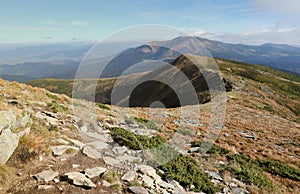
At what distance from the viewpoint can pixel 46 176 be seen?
8.97 metres

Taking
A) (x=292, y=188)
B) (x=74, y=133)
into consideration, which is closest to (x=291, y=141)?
(x=292, y=188)

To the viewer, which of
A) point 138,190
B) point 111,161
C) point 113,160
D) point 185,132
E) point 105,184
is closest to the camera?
point 138,190

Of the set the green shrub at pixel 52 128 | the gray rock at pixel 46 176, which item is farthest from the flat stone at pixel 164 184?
the green shrub at pixel 52 128

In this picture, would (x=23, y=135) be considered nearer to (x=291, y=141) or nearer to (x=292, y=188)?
(x=292, y=188)

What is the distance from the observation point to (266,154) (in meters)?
18.0

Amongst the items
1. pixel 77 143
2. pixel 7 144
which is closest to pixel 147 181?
pixel 77 143

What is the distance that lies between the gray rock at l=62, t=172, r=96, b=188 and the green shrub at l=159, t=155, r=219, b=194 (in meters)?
3.85

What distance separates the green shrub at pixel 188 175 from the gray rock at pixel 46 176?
510 cm

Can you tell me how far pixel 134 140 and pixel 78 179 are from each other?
5.74 meters

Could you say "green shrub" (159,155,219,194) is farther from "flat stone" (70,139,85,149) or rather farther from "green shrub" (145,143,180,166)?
"flat stone" (70,139,85,149)

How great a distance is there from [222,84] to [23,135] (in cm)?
7041

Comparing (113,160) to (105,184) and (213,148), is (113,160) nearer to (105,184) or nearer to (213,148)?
(105,184)

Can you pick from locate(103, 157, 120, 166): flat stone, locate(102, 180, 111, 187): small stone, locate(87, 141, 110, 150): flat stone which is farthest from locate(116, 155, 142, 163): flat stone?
locate(102, 180, 111, 187): small stone

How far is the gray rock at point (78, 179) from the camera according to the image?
8.83m
